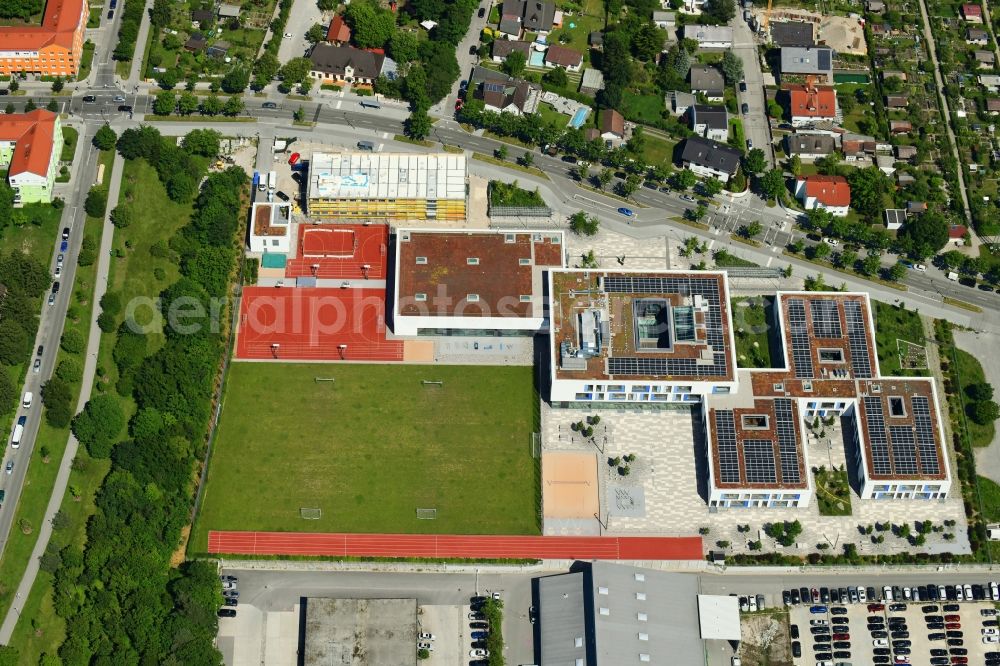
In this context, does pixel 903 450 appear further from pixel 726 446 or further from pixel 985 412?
pixel 726 446

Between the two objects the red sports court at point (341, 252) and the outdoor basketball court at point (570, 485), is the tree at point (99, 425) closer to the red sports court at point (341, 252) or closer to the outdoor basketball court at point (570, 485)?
the red sports court at point (341, 252)

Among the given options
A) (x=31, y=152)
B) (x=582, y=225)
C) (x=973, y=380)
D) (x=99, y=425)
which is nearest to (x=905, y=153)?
(x=973, y=380)

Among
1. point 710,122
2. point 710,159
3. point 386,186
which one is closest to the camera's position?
point 386,186

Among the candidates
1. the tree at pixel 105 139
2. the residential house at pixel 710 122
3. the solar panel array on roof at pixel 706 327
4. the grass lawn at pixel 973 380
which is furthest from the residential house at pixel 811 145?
the tree at pixel 105 139

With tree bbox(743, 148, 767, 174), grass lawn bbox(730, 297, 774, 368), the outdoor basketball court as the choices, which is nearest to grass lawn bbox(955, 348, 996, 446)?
grass lawn bbox(730, 297, 774, 368)

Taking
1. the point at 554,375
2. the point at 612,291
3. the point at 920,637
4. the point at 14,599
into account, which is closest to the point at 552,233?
the point at 612,291

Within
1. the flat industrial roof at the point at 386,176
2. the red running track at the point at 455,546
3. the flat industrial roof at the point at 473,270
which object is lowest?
the red running track at the point at 455,546

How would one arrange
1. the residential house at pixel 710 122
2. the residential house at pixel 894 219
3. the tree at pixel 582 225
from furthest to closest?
the residential house at pixel 710 122, the residential house at pixel 894 219, the tree at pixel 582 225
